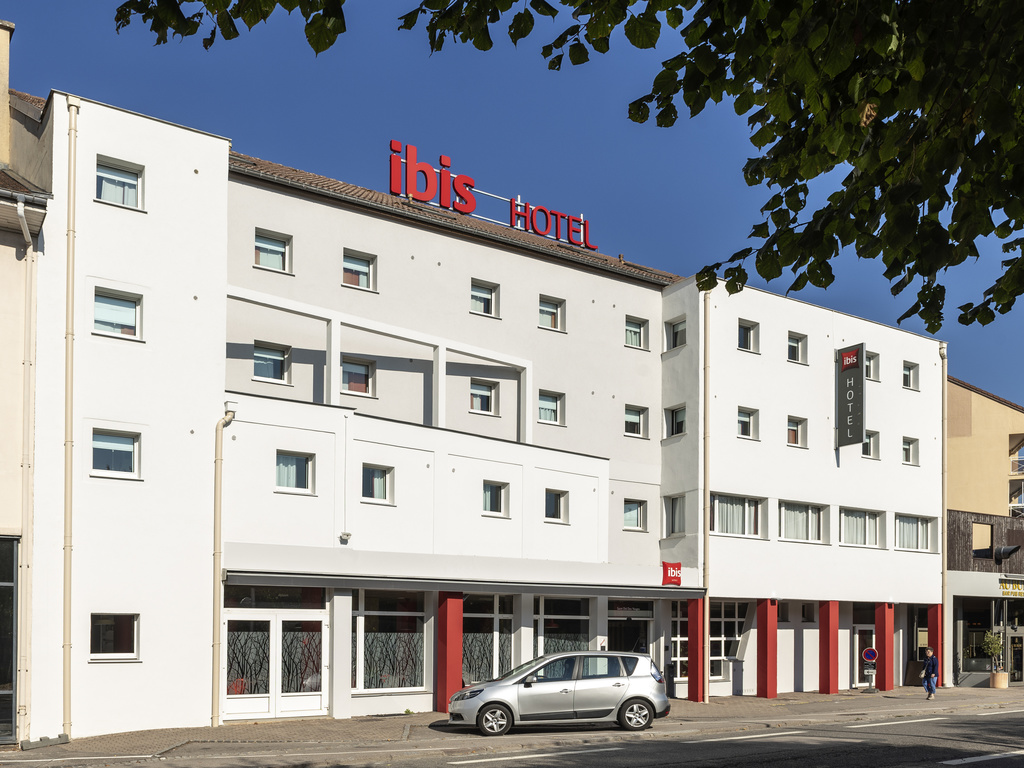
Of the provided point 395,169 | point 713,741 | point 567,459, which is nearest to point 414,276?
point 395,169

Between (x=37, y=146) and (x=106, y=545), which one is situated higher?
(x=37, y=146)

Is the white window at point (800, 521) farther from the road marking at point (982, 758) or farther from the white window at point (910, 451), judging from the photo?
the road marking at point (982, 758)

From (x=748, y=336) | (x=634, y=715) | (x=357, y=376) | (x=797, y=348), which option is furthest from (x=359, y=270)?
(x=797, y=348)

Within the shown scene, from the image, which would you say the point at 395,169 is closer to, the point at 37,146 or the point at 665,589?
the point at 37,146

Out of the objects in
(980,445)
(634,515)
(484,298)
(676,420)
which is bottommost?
(634,515)

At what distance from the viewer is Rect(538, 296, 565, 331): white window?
31.5m

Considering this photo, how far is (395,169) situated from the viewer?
1204 inches

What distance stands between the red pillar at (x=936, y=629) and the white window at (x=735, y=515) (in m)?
8.53

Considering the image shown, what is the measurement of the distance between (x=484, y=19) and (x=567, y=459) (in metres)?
23.8

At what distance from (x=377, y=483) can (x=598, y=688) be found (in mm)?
7143

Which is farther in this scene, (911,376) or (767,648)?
(911,376)

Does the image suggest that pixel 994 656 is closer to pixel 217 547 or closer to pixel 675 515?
pixel 675 515

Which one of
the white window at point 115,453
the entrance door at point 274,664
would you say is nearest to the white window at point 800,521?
the entrance door at point 274,664

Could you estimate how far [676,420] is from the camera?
33531 millimetres
